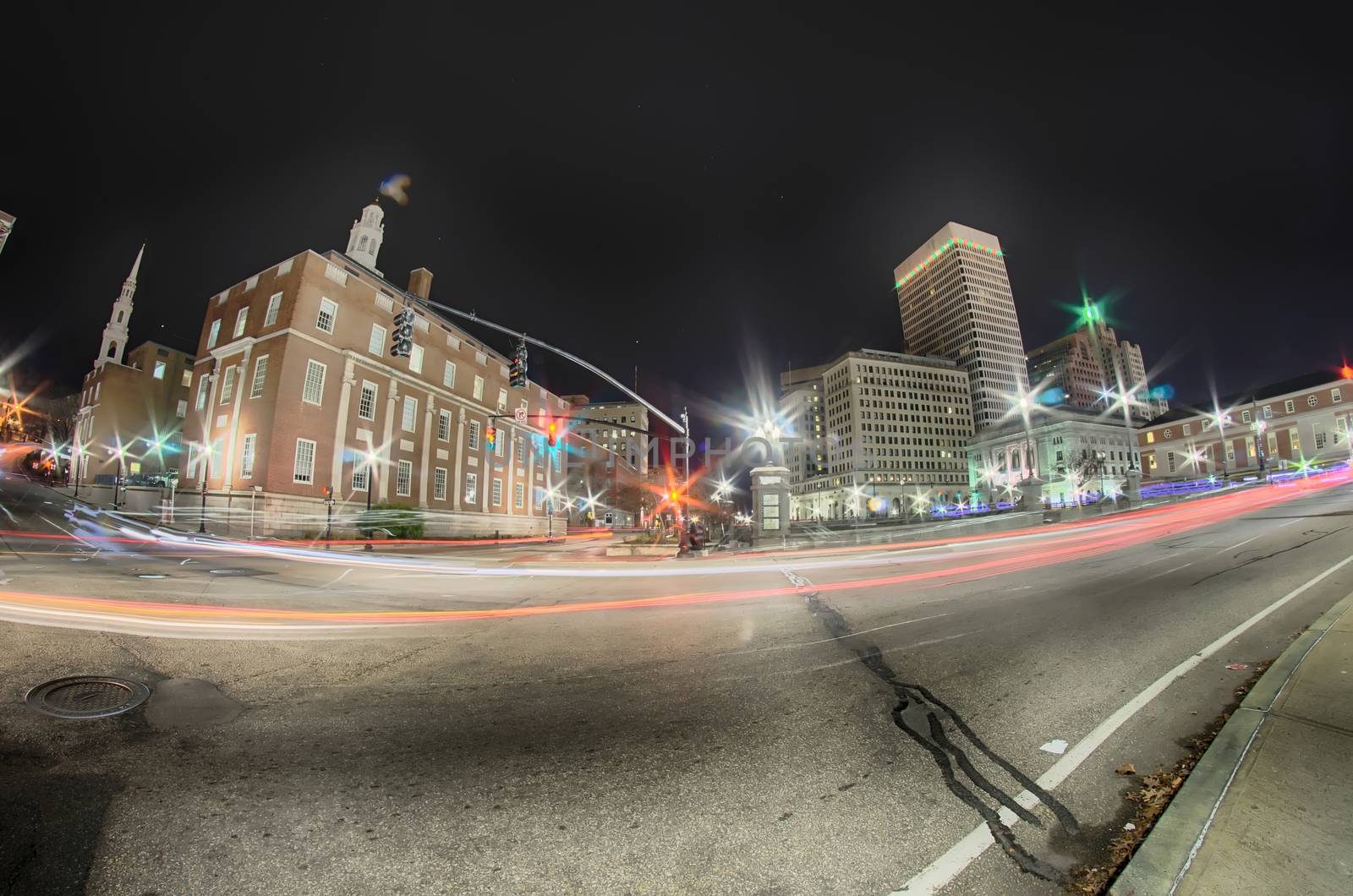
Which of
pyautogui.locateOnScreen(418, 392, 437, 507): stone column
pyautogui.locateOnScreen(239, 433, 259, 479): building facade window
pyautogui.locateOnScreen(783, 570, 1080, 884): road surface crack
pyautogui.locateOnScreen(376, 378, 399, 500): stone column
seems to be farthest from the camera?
pyautogui.locateOnScreen(418, 392, 437, 507): stone column

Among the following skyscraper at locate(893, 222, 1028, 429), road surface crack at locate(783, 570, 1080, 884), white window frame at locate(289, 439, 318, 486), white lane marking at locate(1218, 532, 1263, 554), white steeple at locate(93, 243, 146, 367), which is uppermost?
skyscraper at locate(893, 222, 1028, 429)

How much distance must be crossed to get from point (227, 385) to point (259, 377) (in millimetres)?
3606

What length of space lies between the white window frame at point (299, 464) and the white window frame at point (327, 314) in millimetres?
7778

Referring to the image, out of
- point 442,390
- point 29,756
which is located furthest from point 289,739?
point 442,390

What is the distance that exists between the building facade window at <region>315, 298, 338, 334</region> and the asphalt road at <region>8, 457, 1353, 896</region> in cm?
2924

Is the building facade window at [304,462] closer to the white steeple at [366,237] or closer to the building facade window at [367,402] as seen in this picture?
the building facade window at [367,402]

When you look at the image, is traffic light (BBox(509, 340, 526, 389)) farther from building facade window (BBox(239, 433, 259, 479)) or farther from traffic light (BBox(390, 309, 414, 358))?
building facade window (BBox(239, 433, 259, 479))

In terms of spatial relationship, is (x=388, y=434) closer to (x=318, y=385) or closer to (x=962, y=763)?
(x=318, y=385)

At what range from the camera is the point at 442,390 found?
44.5 metres

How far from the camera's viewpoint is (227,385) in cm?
3397

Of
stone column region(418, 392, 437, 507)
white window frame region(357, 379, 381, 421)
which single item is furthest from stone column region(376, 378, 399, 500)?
stone column region(418, 392, 437, 507)

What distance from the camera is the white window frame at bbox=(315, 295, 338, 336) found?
112ft

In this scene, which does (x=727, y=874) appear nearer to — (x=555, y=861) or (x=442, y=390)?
(x=555, y=861)

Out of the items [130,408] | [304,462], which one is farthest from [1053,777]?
[130,408]
